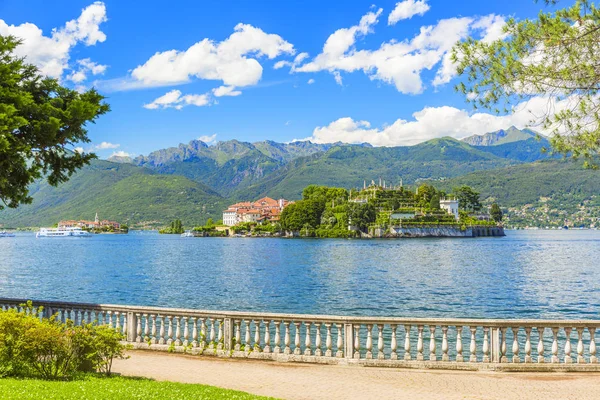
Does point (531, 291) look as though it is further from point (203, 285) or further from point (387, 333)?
point (203, 285)

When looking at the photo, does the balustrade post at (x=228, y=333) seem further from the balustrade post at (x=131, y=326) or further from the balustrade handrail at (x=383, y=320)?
the balustrade post at (x=131, y=326)

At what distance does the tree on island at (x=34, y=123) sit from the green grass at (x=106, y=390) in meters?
7.31

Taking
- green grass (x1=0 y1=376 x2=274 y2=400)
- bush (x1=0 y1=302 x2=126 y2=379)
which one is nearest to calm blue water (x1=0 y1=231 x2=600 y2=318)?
green grass (x1=0 y1=376 x2=274 y2=400)

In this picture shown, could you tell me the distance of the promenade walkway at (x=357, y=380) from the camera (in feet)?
33.8

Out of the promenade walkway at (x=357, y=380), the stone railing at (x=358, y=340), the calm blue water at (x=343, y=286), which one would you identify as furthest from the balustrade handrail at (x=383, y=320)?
the calm blue water at (x=343, y=286)

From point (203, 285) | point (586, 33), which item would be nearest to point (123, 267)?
point (203, 285)

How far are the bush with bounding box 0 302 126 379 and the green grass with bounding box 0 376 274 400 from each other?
505mm

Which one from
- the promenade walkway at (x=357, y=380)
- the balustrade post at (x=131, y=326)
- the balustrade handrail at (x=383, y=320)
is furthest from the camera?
the balustrade post at (x=131, y=326)

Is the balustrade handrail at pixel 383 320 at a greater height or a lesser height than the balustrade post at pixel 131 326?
greater

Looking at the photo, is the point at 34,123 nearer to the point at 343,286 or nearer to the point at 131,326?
the point at 131,326

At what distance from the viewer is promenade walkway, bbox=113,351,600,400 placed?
10297 millimetres

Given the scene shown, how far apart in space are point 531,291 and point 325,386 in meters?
44.5

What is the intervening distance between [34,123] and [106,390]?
10.4 m

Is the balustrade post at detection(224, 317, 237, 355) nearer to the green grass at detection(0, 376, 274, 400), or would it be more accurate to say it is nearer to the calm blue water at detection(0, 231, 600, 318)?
the green grass at detection(0, 376, 274, 400)
